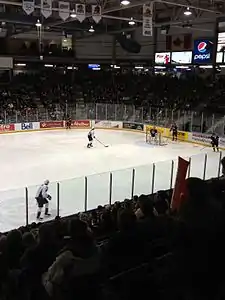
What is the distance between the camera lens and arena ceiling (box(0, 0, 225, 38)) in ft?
63.8

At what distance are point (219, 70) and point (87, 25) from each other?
31.0ft

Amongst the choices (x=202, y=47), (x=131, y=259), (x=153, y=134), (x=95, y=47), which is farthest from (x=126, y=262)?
(x=95, y=47)

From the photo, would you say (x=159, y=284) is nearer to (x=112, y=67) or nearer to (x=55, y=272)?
(x=55, y=272)

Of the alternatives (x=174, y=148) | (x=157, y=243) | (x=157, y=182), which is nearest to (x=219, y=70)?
(x=174, y=148)

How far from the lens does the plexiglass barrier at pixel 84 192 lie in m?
9.45

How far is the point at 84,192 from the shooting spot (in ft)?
33.6

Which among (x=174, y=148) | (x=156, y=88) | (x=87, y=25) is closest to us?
(x=174, y=148)

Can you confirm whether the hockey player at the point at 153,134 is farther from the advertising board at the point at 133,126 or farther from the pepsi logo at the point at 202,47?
the pepsi logo at the point at 202,47

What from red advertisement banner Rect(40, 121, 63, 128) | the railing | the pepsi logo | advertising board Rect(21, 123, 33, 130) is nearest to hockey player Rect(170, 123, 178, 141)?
the railing

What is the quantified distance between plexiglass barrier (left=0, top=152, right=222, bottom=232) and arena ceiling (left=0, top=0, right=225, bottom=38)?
348 inches

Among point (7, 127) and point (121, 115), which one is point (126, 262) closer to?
point (7, 127)

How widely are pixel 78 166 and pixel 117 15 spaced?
13867 millimetres

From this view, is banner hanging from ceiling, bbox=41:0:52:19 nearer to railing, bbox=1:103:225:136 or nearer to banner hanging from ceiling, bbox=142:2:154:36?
banner hanging from ceiling, bbox=142:2:154:36

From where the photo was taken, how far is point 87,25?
2575cm
